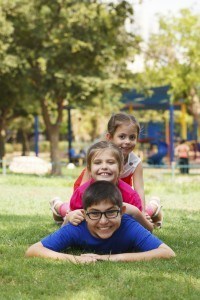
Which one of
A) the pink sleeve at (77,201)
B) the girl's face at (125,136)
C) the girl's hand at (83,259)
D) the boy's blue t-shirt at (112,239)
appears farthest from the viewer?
the girl's face at (125,136)

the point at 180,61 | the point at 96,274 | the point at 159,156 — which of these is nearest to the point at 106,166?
the point at 96,274

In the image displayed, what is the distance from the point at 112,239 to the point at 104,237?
0.28 feet

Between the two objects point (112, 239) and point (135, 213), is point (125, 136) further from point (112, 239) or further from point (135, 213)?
point (112, 239)

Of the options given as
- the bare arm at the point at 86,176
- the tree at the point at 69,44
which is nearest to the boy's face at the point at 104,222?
the bare arm at the point at 86,176

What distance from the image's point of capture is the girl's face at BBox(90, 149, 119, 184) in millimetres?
5562

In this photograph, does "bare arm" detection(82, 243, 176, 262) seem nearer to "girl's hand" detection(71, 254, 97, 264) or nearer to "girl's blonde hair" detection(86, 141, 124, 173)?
"girl's hand" detection(71, 254, 97, 264)

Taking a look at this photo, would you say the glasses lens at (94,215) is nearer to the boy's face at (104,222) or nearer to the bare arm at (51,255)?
the boy's face at (104,222)

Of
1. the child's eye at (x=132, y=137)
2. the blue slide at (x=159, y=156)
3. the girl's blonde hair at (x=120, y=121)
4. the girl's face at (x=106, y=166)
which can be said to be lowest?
the blue slide at (x=159, y=156)

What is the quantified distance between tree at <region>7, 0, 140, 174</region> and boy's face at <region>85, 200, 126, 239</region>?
1797cm

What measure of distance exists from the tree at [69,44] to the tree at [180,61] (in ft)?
16.6

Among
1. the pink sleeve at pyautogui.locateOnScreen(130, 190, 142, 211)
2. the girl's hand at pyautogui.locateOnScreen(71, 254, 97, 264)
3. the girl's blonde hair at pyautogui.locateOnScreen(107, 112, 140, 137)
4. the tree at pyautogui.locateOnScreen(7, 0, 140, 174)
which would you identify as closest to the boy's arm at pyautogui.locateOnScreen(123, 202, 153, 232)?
the pink sleeve at pyautogui.locateOnScreen(130, 190, 142, 211)

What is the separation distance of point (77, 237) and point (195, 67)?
25017mm

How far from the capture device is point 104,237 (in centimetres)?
518

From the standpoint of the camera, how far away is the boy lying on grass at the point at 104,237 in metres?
5.01
